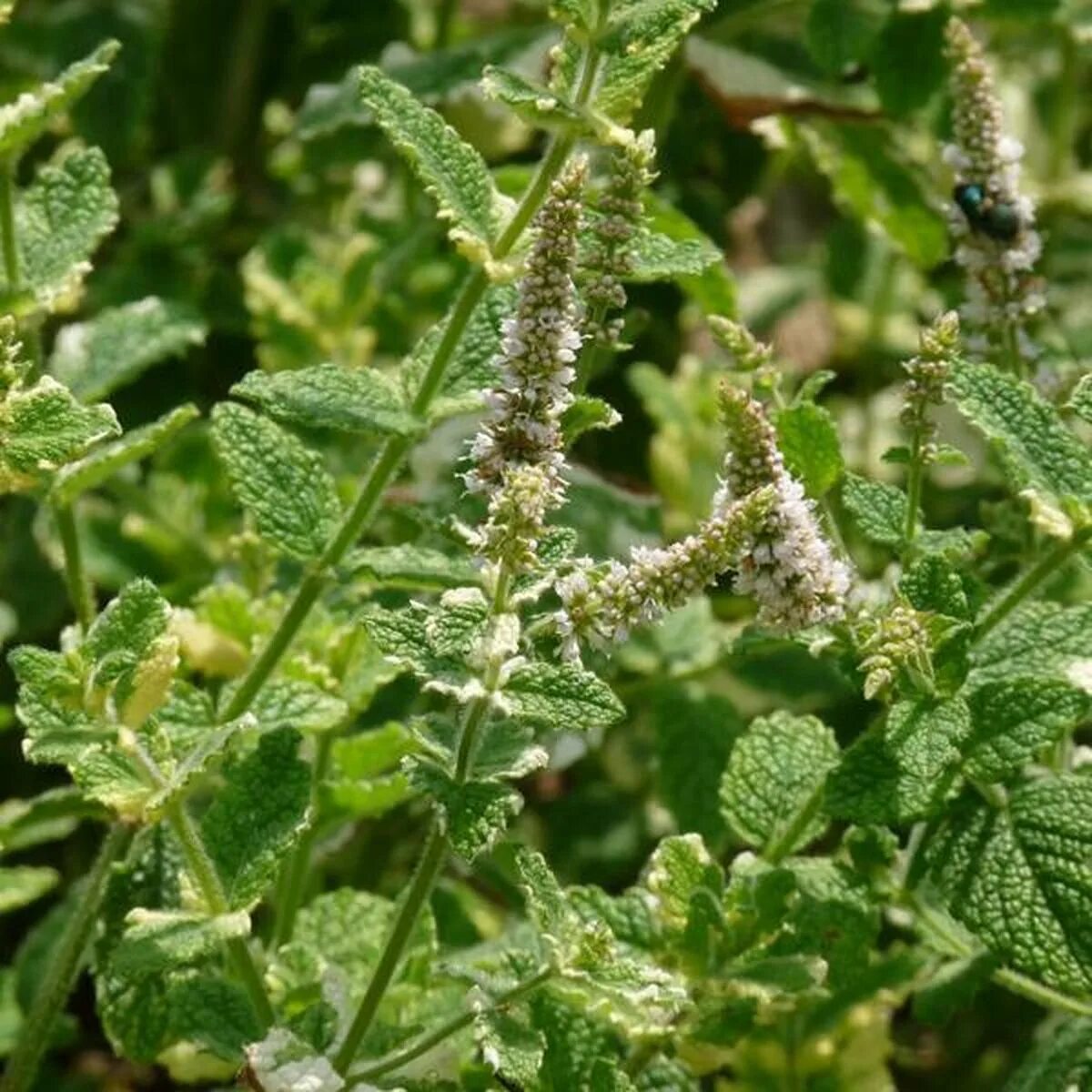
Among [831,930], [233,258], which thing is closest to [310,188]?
[233,258]

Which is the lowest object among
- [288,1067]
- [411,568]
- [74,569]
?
[288,1067]

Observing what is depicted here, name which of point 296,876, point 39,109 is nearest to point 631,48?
point 39,109

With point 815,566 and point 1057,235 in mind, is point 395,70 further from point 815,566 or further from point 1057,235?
point 815,566

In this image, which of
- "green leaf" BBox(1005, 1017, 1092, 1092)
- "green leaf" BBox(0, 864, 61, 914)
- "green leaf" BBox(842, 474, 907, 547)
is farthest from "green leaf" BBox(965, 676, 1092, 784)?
"green leaf" BBox(0, 864, 61, 914)

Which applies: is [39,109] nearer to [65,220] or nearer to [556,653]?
[65,220]

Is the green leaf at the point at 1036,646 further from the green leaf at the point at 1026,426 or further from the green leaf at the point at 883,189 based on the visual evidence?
the green leaf at the point at 883,189

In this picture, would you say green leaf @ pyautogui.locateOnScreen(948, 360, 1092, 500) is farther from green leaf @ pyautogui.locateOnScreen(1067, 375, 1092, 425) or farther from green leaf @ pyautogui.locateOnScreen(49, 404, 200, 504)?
green leaf @ pyautogui.locateOnScreen(49, 404, 200, 504)
